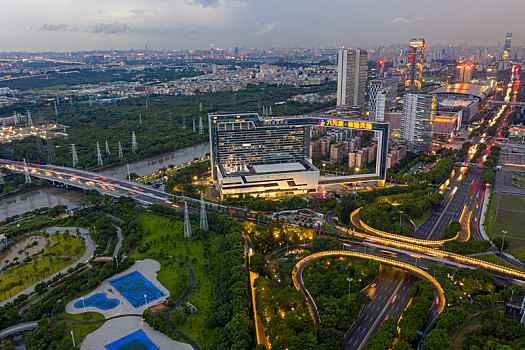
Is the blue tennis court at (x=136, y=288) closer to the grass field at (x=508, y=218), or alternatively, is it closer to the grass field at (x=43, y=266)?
the grass field at (x=43, y=266)

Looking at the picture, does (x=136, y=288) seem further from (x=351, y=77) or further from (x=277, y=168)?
(x=351, y=77)

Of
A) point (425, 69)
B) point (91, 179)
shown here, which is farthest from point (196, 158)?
point (425, 69)

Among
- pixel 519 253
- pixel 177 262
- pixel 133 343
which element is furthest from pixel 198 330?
pixel 519 253

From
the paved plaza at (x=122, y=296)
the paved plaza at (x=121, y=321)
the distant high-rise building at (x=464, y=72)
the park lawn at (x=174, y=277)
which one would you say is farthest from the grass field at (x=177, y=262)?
the distant high-rise building at (x=464, y=72)

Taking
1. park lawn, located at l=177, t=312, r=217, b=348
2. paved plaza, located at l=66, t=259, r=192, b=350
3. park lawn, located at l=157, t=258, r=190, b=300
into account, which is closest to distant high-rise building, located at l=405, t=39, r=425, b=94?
park lawn, located at l=157, t=258, r=190, b=300

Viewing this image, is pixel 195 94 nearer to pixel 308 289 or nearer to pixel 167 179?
pixel 167 179

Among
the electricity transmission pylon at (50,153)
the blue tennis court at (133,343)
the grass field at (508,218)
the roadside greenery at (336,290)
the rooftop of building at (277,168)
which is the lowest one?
the blue tennis court at (133,343)
